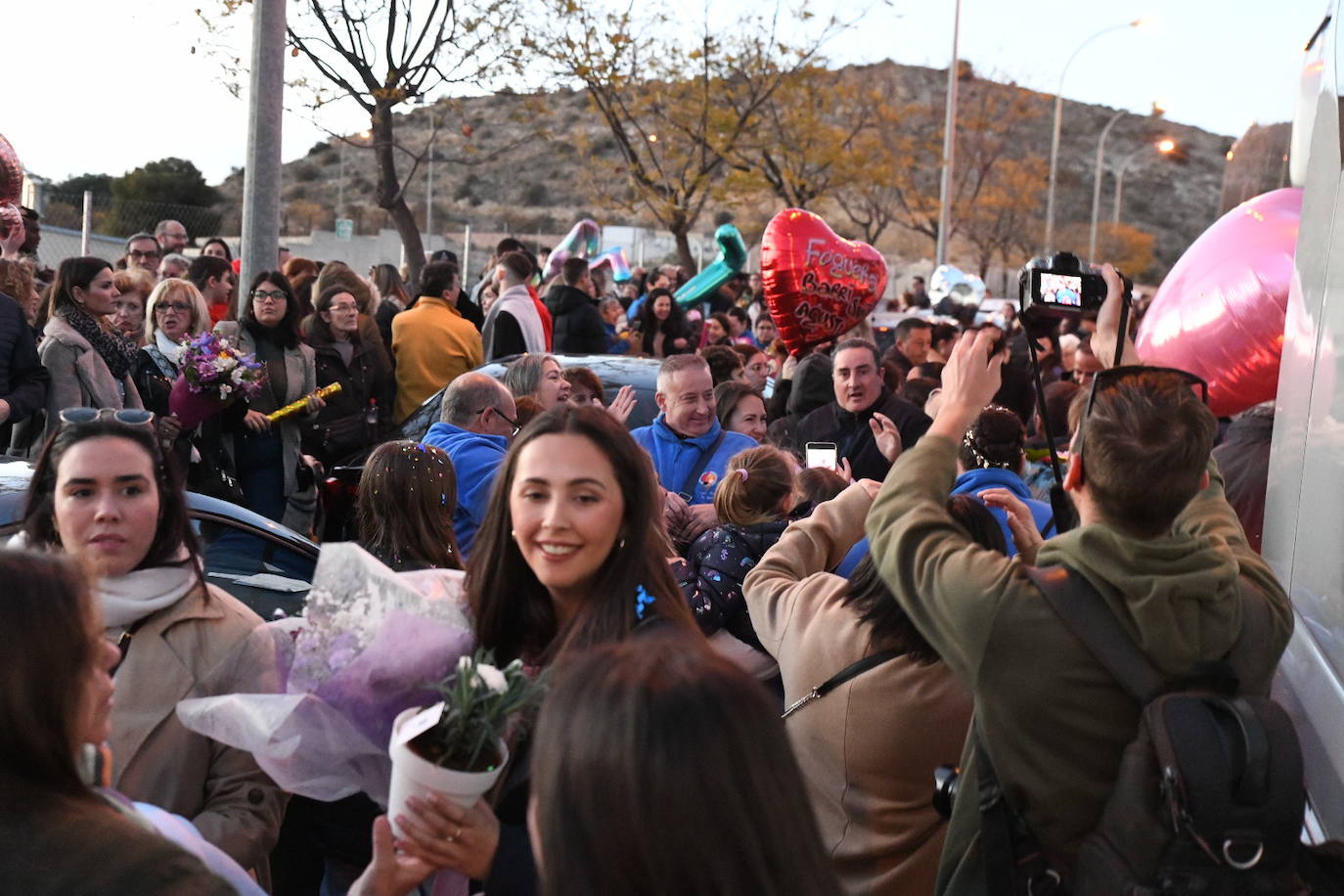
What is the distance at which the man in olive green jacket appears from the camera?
234 cm

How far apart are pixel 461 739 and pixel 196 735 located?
1.00 meters

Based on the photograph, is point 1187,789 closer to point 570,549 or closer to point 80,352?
point 570,549

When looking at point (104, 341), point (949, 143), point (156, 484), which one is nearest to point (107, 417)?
point (156, 484)

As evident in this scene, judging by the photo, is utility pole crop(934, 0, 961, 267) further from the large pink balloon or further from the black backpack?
the black backpack

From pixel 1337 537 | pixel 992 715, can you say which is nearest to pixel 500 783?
pixel 992 715

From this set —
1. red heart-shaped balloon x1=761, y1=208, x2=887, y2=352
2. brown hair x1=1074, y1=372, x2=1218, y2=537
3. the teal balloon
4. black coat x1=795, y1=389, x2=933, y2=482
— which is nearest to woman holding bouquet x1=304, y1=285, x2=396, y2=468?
black coat x1=795, y1=389, x2=933, y2=482

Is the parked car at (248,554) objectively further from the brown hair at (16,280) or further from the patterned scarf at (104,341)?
the brown hair at (16,280)

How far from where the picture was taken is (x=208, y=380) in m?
7.20

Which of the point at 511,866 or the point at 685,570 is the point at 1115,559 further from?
the point at 685,570

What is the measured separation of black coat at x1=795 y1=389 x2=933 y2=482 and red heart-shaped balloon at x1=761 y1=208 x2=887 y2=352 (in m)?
2.84

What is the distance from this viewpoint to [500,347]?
32.8 feet

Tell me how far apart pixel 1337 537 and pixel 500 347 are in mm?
7673

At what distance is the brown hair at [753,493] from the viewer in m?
4.50

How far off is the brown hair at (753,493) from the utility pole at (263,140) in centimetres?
526
